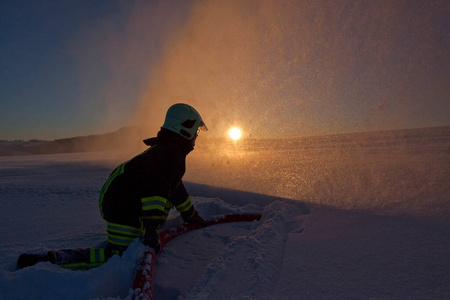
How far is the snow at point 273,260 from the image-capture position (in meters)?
1.39

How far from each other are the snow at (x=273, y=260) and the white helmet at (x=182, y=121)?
955 mm

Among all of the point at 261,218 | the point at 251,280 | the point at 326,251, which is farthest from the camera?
the point at 261,218

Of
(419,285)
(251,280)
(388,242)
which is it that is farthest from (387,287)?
(251,280)

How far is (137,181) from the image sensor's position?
1.99m

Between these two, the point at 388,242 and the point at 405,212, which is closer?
the point at 388,242

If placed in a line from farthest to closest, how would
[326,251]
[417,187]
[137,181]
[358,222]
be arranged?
[417,187] < [358,222] < [137,181] < [326,251]

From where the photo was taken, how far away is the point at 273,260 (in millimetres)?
1702

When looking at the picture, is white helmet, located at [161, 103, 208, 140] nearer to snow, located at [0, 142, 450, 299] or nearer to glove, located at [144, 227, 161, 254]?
glove, located at [144, 227, 161, 254]

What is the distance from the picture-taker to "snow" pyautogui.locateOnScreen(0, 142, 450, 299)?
1.39 m

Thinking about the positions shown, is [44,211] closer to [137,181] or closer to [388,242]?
[137,181]

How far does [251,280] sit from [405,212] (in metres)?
1.80

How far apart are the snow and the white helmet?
95cm

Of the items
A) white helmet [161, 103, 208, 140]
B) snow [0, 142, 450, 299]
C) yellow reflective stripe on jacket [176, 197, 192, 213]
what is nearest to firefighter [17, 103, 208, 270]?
white helmet [161, 103, 208, 140]

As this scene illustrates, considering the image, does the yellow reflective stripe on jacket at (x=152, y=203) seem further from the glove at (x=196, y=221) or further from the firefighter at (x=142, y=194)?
the glove at (x=196, y=221)
